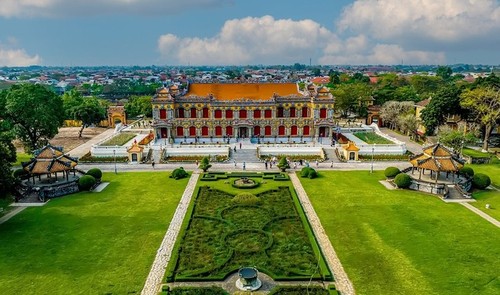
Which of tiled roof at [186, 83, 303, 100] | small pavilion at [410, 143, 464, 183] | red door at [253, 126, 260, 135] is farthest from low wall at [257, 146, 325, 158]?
small pavilion at [410, 143, 464, 183]

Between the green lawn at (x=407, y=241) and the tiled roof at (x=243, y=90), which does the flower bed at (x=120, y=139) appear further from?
the green lawn at (x=407, y=241)

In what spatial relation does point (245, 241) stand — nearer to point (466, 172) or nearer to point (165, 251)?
point (165, 251)

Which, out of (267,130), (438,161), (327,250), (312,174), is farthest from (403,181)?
(267,130)

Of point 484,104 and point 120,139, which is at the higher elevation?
point 484,104

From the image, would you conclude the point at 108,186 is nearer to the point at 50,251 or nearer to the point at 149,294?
the point at 50,251

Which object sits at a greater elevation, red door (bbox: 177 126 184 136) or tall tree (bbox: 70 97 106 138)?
tall tree (bbox: 70 97 106 138)

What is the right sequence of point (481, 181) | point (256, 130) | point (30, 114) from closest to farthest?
point (481, 181) < point (30, 114) < point (256, 130)

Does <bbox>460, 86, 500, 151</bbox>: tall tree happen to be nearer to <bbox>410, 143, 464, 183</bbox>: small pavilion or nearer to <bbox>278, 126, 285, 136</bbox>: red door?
<bbox>410, 143, 464, 183</bbox>: small pavilion

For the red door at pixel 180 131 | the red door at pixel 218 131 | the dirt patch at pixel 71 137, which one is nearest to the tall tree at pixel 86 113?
the dirt patch at pixel 71 137
